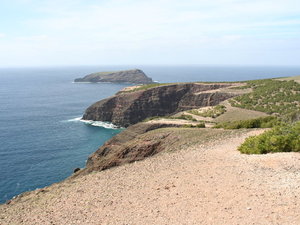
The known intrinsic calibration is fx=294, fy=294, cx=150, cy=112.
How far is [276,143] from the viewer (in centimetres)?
1692

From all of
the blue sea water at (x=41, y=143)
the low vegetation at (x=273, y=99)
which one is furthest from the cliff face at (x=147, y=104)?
→ the low vegetation at (x=273, y=99)

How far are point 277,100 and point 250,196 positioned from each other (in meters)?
41.4

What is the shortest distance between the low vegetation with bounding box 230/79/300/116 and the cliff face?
14724 mm

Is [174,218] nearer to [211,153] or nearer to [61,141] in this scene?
[211,153]

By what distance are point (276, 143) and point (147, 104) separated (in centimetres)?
5868

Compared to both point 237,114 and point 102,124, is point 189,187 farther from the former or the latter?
point 102,124

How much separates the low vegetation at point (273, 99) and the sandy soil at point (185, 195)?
30736mm

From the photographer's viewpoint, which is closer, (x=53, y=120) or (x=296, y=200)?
(x=296, y=200)

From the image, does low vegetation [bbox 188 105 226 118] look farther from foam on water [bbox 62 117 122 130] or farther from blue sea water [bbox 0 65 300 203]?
foam on water [bbox 62 117 122 130]

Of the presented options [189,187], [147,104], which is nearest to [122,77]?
[147,104]

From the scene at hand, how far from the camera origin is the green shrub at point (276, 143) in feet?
54.6

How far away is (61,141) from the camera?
55.9 metres

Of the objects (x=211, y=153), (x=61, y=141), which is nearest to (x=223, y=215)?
(x=211, y=153)

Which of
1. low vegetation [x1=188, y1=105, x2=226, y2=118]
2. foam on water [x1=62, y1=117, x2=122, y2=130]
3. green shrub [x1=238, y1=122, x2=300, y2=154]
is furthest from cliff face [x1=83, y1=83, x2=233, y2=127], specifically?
green shrub [x1=238, y1=122, x2=300, y2=154]
